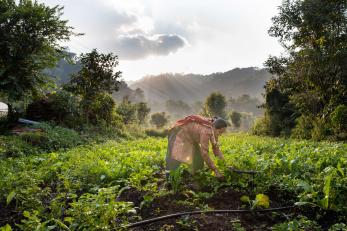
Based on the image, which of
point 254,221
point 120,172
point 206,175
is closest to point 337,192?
point 254,221

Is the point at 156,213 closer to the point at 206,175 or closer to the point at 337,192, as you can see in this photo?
the point at 206,175

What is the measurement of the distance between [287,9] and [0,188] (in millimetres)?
24982

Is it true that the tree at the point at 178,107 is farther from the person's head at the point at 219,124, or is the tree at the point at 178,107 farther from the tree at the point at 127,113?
the person's head at the point at 219,124

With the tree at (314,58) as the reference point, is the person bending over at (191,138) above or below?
below

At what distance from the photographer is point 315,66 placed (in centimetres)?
2389

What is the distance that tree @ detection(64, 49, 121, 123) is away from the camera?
91.5 feet

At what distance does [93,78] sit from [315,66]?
15.9m

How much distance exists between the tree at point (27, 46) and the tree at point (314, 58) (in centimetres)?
1539

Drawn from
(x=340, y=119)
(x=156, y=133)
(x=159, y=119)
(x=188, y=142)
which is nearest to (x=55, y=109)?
(x=156, y=133)

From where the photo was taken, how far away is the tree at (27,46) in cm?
1686

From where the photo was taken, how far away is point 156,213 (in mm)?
5613

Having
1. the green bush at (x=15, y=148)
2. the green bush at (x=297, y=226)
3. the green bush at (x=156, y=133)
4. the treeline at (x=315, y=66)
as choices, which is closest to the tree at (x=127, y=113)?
the green bush at (x=156, y=133)

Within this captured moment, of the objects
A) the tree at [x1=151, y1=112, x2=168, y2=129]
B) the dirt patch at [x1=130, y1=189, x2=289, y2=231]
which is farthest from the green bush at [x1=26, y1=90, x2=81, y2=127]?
the tree at [x1=151, y1=112, x2=168, y2=129]

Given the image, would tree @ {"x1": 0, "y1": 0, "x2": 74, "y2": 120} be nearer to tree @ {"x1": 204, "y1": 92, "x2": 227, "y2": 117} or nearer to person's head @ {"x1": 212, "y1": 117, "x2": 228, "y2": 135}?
person's head @ {"x1": 212, "y1": 117, "x2": 228, "y2": 135}
